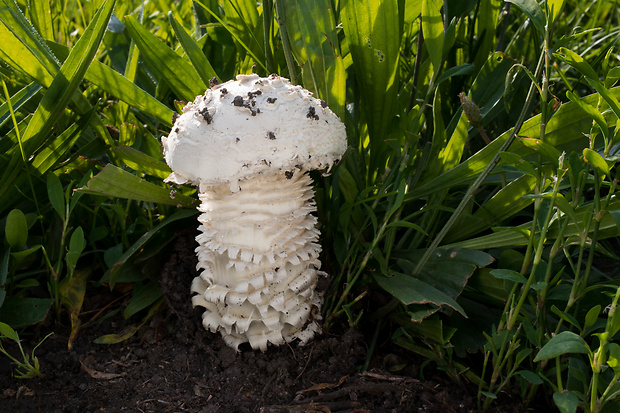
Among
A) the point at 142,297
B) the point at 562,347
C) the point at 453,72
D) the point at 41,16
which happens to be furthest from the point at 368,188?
the point at 41,16

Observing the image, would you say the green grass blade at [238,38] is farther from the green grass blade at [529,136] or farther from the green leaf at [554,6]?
the green leaf at [554,6]

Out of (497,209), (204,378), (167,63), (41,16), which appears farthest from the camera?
(41,16)

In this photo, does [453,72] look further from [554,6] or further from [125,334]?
[125,334]

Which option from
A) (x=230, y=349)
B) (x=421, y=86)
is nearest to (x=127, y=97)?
(x=230, y=349)

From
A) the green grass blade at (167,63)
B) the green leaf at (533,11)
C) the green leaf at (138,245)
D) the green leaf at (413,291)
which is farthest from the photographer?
the green grass blade at (167,63)

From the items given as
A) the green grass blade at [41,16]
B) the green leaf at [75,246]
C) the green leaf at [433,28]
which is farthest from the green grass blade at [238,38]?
the green leaf at [75,246]

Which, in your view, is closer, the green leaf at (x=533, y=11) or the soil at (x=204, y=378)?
the green leaf at (x=533, y=11)
